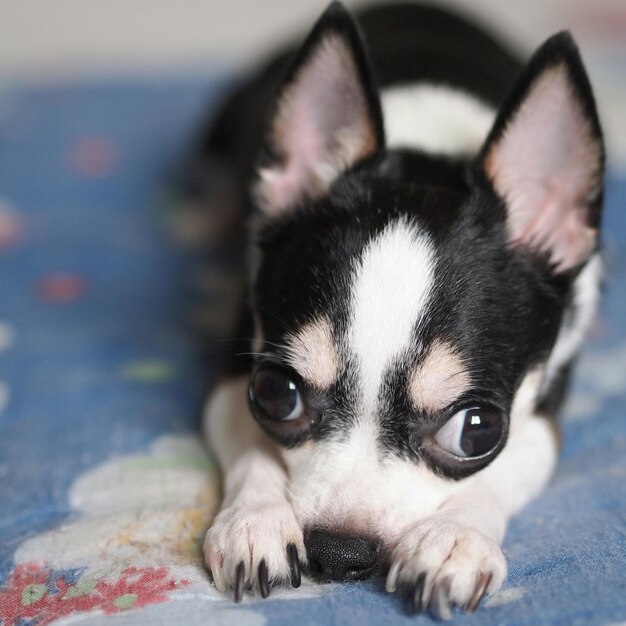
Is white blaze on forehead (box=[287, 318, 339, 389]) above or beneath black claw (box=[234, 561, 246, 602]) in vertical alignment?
above

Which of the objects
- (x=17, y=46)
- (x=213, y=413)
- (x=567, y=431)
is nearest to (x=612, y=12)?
(x=17, y=46)

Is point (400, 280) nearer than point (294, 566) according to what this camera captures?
No

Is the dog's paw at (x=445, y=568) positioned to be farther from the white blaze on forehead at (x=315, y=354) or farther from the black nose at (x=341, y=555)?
the white blaze on forehead at (x=315, y=354)

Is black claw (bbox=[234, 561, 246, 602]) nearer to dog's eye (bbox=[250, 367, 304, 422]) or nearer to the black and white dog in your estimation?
the black and white dog

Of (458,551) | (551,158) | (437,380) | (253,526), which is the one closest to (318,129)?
(551,158)

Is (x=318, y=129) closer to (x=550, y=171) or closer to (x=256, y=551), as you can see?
(x=550, y=171)

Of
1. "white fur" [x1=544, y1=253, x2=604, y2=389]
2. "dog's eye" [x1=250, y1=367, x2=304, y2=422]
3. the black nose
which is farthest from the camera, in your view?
"white fur" [x1=544, y1=253, x2=604, y2=389]

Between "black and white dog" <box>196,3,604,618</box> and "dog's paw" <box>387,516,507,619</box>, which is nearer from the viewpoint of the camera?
"dog's paw" <box>387,516,507,619</box>

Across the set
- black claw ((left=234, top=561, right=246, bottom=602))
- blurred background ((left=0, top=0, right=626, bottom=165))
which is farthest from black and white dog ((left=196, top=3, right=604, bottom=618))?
blurred background ((left=0, top=0, right=626, bottom=165))

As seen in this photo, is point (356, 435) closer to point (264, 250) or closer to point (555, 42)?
point (264, 250)
